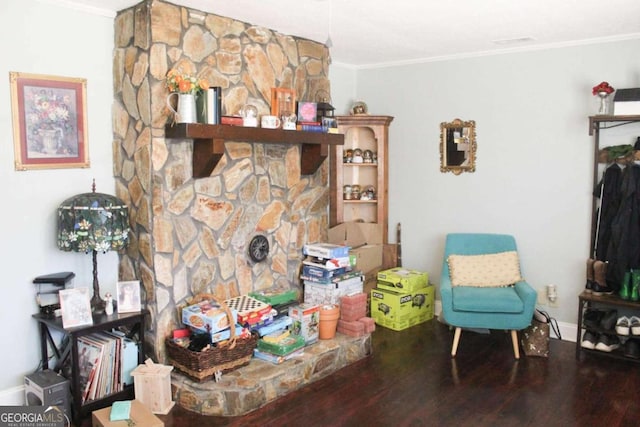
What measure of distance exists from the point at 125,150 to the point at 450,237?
263 cm

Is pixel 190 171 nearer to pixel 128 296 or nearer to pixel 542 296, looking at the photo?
pixel 128 296

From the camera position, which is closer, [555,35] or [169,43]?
[169,43]

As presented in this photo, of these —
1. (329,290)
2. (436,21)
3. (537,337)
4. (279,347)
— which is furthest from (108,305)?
(537,337)

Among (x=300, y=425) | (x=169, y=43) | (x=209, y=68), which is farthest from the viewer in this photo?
(x=209, y=68)

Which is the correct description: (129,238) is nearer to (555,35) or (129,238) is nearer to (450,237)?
(450,237)

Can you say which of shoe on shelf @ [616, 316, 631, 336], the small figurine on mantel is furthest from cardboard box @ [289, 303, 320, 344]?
shoe on shelf @ [616, 316, 631, 336]

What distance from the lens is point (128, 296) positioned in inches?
129

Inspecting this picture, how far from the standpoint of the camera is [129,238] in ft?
11.2

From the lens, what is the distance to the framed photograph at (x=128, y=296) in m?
3.27

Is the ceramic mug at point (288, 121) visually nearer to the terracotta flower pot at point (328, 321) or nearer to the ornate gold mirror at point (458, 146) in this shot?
the terracotta flower pot at point (328, 321)

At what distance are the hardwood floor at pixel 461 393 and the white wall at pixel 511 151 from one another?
2.60ft

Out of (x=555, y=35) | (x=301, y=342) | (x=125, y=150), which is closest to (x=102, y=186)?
(x=125, y=150)

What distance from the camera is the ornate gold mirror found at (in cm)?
472

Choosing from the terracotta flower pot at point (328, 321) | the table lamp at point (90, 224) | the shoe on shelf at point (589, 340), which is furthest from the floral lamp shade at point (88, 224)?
the shoe on shelf at point (589, 340)
